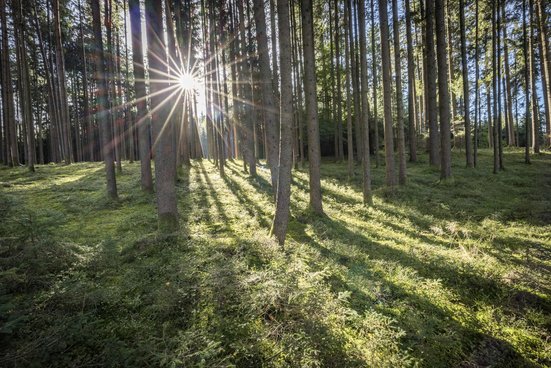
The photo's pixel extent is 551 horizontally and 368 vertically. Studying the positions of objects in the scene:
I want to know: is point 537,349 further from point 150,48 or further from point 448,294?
point 150,48

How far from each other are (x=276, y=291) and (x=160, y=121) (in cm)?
583

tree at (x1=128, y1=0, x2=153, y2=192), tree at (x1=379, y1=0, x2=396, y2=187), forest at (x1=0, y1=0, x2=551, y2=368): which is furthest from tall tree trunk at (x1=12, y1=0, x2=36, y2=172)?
tree at (x1=379, y1=0, x2=396, y2=187)

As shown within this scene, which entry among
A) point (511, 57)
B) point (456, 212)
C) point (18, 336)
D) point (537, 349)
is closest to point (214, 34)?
point (456, 212)

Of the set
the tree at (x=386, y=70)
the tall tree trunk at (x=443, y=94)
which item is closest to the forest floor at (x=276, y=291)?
the tree at (x=386, y=70)

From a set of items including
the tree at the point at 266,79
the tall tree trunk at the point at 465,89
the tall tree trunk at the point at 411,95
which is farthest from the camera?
the tall tree trunk at the point at 465,89

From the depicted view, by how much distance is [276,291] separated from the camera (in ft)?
14.2

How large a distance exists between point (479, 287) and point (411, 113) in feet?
54.3

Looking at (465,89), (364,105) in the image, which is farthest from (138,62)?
(465,89)

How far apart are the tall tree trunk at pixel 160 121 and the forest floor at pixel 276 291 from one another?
89cm

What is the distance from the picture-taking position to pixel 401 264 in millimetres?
6348

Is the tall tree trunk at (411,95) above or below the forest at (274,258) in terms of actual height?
above

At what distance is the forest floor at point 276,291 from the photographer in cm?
342

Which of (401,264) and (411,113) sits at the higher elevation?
(411,113)

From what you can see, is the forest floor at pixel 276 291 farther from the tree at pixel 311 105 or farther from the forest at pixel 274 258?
the tree at pixel 311 105
